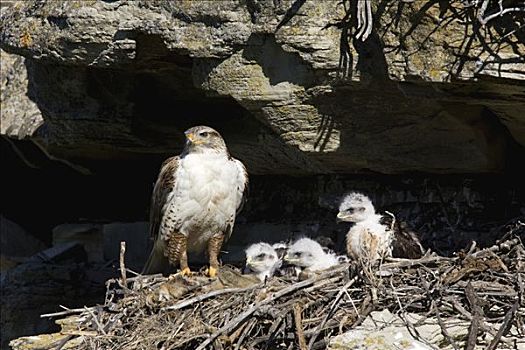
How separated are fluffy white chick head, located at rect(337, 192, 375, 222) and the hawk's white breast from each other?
0.67 meters

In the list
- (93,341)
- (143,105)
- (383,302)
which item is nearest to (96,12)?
(143,105)

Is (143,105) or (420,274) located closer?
(420,274)

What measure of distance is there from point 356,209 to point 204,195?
37.9 inches

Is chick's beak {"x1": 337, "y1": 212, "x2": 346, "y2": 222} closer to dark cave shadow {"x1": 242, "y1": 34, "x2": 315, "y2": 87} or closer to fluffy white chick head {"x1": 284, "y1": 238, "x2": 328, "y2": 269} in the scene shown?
fluffy white chick head {"x1": 284, "y1": 238, "x2": 328, "y2": 269}

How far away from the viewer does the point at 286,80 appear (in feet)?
22.2

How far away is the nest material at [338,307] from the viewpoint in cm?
593

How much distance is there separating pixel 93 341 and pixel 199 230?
122 centimetres

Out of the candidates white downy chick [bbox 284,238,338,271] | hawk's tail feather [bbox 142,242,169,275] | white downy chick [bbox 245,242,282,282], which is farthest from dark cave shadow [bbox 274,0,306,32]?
hawk's tail feather [bbox 142,242,169,275]

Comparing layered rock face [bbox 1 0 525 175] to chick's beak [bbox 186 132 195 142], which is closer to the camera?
layered rock face [bbox 1 0 525 175]

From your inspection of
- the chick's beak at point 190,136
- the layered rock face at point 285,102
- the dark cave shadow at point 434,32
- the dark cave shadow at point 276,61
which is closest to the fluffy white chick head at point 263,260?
the layered rock face at point 285,102

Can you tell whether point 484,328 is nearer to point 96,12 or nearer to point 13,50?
point 96,12

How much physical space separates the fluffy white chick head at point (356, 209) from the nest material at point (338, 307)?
704 millimetres

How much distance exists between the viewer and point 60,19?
7.25m

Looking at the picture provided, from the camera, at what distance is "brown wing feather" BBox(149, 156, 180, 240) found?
7580mm
